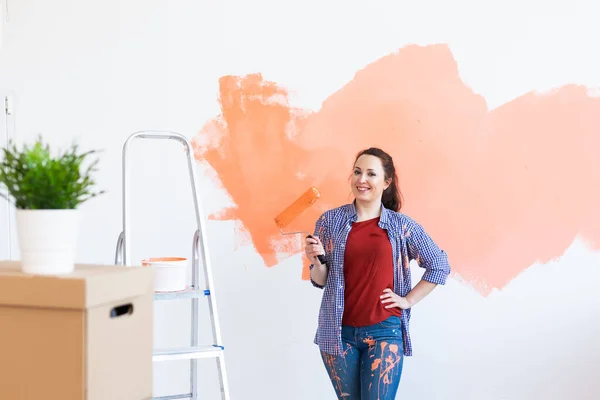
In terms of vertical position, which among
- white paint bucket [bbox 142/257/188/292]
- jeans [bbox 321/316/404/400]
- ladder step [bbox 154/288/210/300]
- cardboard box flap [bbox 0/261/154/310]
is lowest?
jeans [bbox 321/316/404/400]

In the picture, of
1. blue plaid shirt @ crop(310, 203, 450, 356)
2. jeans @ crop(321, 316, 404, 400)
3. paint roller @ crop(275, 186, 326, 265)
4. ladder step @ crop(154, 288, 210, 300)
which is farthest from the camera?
paint roller @ crop(275, 186, 326, 265)

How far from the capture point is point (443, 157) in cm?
279

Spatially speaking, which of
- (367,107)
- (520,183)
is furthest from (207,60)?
(520,183)

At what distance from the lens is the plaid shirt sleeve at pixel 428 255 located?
2.43m

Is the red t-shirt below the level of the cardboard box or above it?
above

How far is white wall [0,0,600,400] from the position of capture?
9.05 ft

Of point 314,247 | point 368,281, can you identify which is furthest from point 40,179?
point 368,281

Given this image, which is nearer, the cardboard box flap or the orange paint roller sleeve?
the cardboard box flap

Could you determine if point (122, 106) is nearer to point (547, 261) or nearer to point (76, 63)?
point (76, 63)

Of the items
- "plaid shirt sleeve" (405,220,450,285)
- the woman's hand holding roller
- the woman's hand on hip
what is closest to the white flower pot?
the woman's hand holding roller

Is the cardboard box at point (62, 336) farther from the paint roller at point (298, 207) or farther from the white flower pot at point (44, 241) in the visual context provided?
the paint roller at point (298, 207)

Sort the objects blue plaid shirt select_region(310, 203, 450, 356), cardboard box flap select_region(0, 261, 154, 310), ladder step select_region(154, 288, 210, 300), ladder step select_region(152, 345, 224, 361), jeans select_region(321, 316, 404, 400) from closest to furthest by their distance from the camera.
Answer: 1. cardboard box flap select_region(0, 261, 154, 310)
2. ladder step select_region(152, 345, 224, 361)
3. ladder step select_region(154, 288, 210, 300)
4. jeans select_region(321, 316, 404, 400)
5. blue plaid shirt select_region(310, 203, 450, 356)

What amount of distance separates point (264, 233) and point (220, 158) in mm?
373

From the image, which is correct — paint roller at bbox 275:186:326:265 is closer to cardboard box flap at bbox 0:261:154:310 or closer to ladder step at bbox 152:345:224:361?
ladder step at bbox 152:345:224:361
